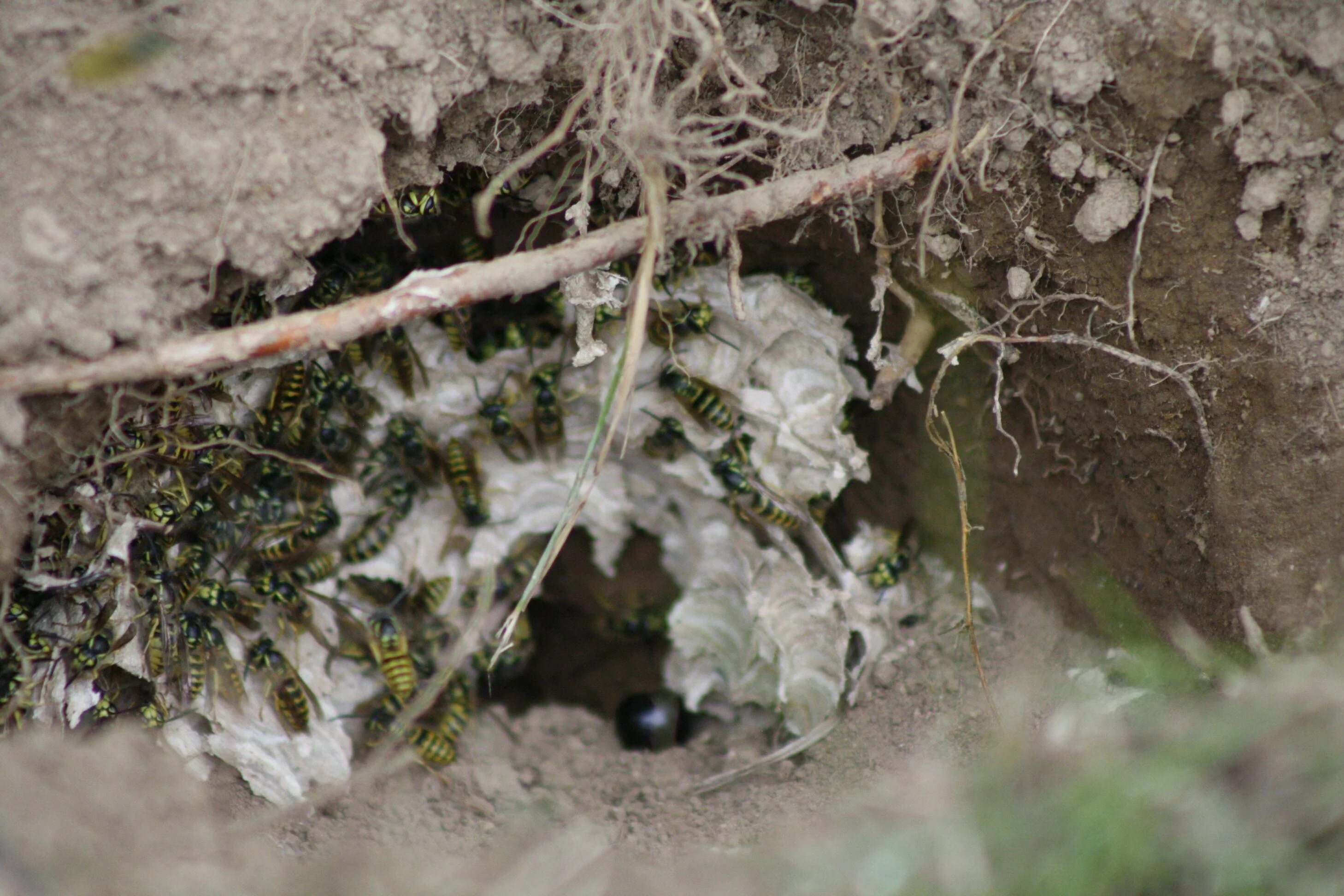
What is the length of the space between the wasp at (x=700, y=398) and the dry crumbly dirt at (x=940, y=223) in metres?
0.64

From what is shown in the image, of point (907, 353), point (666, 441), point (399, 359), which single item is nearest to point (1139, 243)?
point (907, 353)

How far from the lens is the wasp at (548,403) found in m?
3.07

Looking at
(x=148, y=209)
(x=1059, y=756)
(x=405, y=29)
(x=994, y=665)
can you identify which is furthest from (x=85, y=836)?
(x=994, y=665)

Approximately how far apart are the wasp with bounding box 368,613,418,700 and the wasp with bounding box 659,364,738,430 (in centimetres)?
133

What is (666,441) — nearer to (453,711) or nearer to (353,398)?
(353,398)

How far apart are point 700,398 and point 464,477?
3.13 ft

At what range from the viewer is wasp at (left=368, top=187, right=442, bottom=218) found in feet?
7.75

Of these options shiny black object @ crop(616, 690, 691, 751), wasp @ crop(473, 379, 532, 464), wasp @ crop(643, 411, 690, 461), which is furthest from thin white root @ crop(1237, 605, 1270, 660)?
wasp @ crop(473, 379, 532, 464)

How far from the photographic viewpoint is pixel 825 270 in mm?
2961

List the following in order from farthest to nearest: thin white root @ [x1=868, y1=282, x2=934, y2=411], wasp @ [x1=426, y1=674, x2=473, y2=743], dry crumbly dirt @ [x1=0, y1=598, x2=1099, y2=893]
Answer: wasp @ [x1=426, y1=674, x2=473, y2=743] → thin white root @ [x1=868, y1=282, x2=934, y2=411] → dry crumbly dirt @ [x1=0, y1=598, x2=1099, y2=893]

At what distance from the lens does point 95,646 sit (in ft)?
7.80

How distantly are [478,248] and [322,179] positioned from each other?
874 mm

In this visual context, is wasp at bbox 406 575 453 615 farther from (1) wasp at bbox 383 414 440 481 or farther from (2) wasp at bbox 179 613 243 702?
(2) wasp at bbox 179 613 243 702

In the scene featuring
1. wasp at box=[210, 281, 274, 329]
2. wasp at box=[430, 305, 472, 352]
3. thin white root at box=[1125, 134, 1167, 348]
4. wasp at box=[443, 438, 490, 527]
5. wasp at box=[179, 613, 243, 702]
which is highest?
thin white root at box=[1125, 134, 1167, 348]
